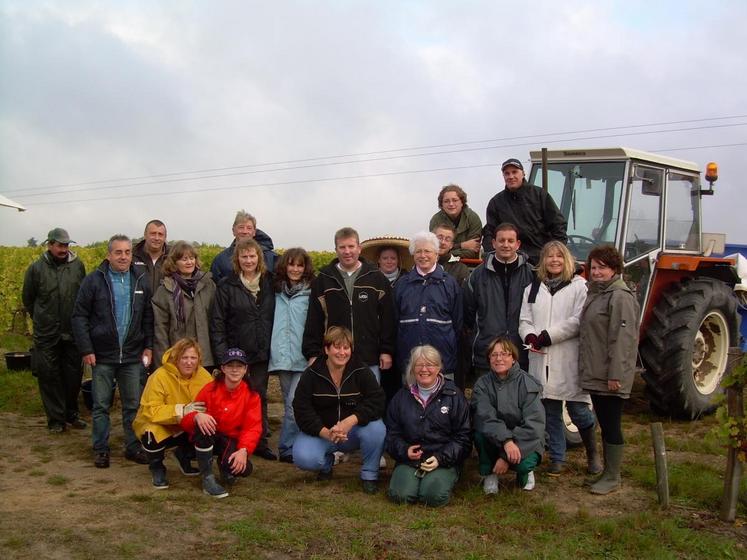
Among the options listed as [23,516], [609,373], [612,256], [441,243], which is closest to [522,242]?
[441,243]

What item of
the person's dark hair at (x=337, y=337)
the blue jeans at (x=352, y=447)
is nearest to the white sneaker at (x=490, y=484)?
the blue jeans at (x=352, y=447)

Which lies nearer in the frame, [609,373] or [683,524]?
[683,524]

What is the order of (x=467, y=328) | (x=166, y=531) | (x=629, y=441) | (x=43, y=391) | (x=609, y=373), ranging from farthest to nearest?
(x=43, y=391), (x=629, y=441), (x=467, y=328), (x=609, y=373), (x=166, y=531)

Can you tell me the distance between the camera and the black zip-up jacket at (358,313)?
5316mm

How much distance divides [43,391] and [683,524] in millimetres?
5490

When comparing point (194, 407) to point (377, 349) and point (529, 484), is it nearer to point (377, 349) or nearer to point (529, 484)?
point (377, 349)

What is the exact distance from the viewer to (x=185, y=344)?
520 cm

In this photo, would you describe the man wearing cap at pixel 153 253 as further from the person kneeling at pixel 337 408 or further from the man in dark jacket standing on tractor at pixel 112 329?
the person kneeling at pixel 337 408

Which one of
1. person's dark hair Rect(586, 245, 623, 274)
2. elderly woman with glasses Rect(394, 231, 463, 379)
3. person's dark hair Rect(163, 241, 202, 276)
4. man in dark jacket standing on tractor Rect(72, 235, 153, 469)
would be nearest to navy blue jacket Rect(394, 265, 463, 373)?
elderly woman with glasses Rect(394, 231, 463, 379)

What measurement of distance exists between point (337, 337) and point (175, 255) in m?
1.54

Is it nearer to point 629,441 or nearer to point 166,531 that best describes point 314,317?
point 166,531

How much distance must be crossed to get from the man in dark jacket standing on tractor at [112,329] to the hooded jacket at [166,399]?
50cm

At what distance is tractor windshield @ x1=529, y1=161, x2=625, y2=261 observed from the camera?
6.65 m

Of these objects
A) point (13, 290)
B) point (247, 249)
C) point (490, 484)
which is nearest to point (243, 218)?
point (247, 249)
